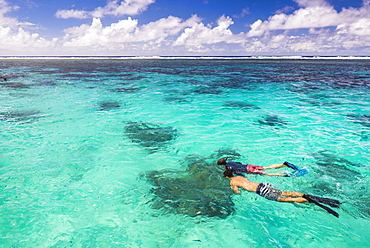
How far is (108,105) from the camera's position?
61.2 ft

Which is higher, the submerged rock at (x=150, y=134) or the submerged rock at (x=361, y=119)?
the submerged rock at (x=361, y=119)

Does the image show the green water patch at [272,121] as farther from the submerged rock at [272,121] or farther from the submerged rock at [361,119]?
the submerged rock at [361,119]

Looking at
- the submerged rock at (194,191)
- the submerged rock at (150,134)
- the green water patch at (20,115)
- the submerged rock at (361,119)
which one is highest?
the green water patch at (20,115)

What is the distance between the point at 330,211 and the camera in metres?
5.88

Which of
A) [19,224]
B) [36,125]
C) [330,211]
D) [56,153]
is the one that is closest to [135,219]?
[19,224]

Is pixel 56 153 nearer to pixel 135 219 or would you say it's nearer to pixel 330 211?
pixel 135 219

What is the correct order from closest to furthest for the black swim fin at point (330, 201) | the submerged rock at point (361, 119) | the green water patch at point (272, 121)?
the black swim fin at point (330, 201), the submerged rock at point (361, 119), the green water patch at point (272, 121)

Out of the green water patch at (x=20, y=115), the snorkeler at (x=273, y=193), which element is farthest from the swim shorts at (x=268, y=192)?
the green water patch at (x=20, y=115)

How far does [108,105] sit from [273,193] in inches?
606

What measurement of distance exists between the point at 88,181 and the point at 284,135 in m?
9.76

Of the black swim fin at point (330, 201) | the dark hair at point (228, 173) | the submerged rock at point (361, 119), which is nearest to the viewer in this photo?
the black swim fin at point (330, 201)

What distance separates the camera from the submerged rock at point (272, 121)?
13.8 m

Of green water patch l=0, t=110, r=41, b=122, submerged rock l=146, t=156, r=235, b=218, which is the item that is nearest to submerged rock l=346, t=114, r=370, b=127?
submerged rock l=146, t=156, r=235, b=218

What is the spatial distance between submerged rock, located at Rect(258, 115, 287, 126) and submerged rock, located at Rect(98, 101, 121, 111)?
11.3m
